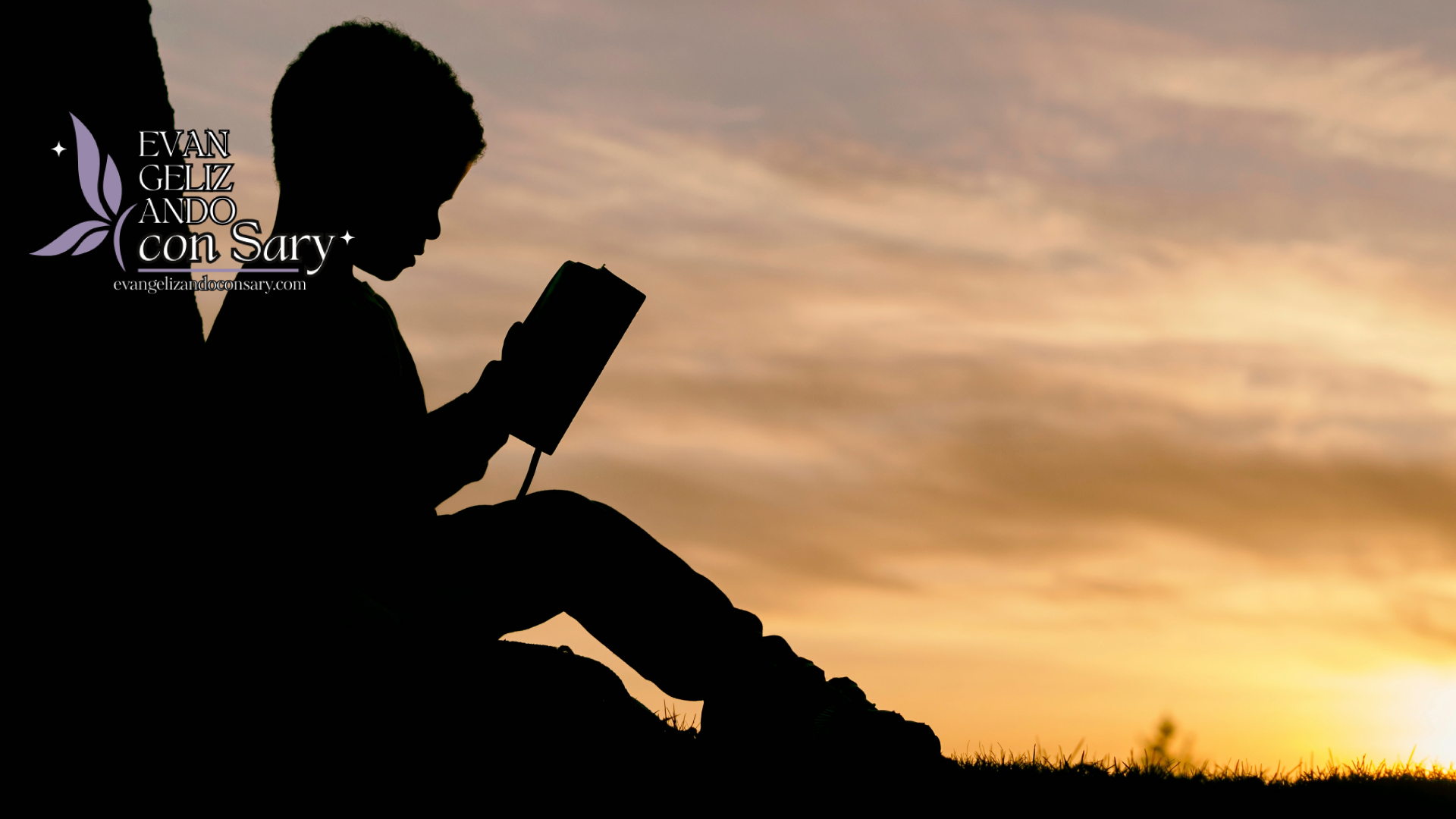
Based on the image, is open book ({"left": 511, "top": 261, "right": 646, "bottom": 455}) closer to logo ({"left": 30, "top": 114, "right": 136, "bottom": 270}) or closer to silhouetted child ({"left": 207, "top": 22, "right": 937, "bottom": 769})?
silhouetted child ({"left": 207, "top": 22, "right": 937, "bottom": 769})

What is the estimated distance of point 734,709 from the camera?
3.80m

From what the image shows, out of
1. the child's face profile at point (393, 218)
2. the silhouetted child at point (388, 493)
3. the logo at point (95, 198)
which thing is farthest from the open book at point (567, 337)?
the logo at point (95, 198)

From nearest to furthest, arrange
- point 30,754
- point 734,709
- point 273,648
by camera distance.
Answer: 1. point 30,754
2. point 273,648
3. point 734,709

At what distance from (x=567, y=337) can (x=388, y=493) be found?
0.71 metres

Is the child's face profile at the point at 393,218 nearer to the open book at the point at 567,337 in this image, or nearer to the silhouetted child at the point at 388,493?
the silhouetted child at the point at 388,493

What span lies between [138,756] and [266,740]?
0.34 metres

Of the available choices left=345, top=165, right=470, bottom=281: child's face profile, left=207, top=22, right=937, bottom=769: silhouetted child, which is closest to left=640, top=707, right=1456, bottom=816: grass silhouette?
left=207, top=22, right=937, bottom=769: silhouetted child

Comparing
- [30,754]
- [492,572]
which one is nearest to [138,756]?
[30,754]

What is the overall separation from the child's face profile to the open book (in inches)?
20.9

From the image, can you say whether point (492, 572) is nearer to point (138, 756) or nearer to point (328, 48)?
point (138, 756)

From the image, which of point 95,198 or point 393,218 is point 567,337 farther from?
point 95,198

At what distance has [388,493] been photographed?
3.53m

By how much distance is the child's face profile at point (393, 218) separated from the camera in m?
3.77

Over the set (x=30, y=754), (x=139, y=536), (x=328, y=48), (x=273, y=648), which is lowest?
(x=30, y=754)
